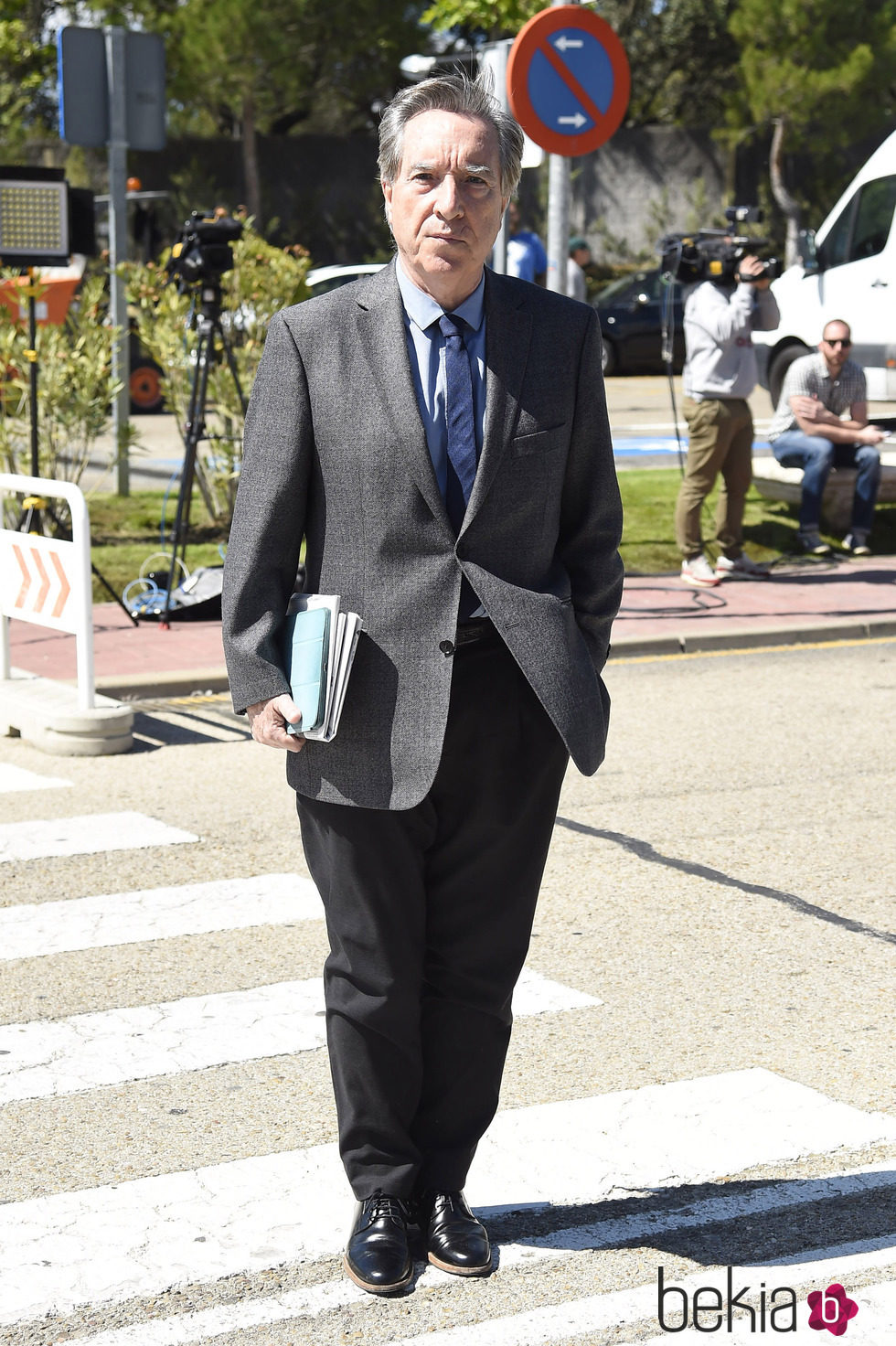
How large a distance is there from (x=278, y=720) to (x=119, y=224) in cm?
1089

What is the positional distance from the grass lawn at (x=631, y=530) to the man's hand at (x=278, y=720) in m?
7.51

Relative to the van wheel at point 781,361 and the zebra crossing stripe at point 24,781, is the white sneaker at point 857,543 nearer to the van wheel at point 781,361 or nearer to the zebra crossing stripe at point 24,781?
the van wheel at point 781,361

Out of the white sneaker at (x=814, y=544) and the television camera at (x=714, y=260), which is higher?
the television camera at (x=714, y=260)

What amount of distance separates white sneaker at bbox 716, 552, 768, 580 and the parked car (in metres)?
15.1

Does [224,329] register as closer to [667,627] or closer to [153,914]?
[667,627]

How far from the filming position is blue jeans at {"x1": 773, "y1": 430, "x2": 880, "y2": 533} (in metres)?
13.1

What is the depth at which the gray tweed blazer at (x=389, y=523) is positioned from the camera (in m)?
3.18

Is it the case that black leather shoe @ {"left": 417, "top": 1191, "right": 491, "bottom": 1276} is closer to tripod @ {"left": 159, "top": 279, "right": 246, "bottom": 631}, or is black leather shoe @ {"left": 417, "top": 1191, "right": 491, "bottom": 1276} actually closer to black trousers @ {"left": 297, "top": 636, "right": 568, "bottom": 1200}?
black trousers @ {"left": 297, "top": 636, "right": 568, "bottom": 1200}

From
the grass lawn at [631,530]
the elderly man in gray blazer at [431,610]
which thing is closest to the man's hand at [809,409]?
the grass lawn at [631,530]

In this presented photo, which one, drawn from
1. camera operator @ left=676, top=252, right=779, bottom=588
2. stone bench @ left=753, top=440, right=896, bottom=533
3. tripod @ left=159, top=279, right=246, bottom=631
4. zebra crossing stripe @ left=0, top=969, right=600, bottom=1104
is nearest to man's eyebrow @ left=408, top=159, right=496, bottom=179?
zebra crossing stripe @ left=0, top=969, right=600, bottom=1104

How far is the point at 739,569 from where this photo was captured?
12273mm

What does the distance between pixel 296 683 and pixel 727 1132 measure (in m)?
1.56

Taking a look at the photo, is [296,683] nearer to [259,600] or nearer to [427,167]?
[259,600]

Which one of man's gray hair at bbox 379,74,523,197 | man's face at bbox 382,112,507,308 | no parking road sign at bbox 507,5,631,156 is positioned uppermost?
no parking road sign at bbox 507,5,631,156
